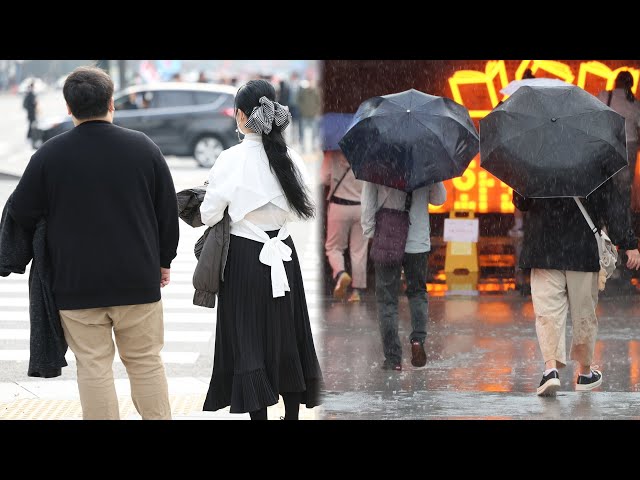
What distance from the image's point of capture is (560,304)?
6.66m

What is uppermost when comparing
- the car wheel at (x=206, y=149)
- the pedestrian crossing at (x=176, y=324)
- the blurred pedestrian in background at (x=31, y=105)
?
the blurred pedestrian in background at (x=31, y=105)

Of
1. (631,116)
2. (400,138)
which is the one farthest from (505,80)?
(400,138)

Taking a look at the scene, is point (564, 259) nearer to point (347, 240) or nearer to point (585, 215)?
point (585, 215)

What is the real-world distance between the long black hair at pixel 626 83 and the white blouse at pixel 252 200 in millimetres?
6211

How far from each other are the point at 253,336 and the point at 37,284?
1.13 m

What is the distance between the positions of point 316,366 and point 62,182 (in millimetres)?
1693

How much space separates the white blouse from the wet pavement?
1392 millimetres

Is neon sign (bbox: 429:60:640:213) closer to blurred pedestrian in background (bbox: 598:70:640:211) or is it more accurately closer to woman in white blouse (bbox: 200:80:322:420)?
blurred pedestrian in background (bbox: 598:70:640:211)

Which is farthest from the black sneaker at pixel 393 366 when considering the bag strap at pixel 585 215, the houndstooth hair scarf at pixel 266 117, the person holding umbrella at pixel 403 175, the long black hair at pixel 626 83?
the long black hair at pixel 626 83

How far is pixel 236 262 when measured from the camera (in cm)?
535

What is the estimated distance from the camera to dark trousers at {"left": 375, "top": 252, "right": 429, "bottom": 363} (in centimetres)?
748

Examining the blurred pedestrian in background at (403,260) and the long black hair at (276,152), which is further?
the blurred pedestrian in background at (403,260)

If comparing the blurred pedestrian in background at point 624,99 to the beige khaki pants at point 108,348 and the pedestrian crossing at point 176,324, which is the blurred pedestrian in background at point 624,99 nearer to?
the pedestrian crossing at point 176,324

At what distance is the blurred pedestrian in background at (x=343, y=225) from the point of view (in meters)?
10.1
